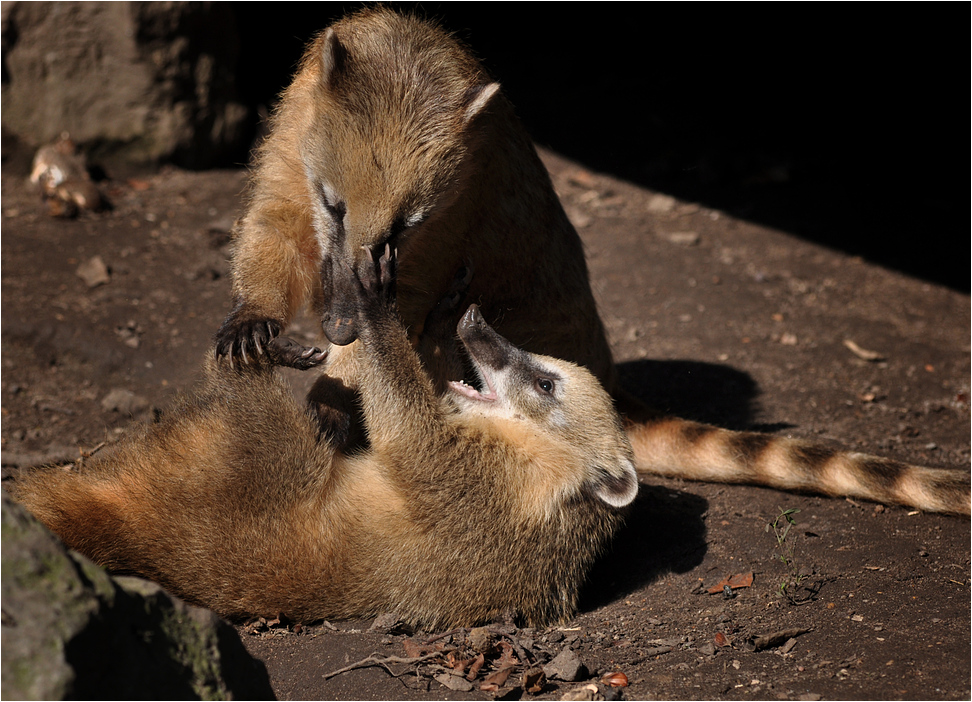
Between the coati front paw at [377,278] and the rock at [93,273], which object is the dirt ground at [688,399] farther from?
the coati front paw at [377,278]

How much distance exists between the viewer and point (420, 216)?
3.62 m

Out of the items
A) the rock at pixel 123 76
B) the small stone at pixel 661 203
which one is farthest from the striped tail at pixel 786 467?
the rock at pixel 123 76

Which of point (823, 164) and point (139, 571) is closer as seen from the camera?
point (139, 571)

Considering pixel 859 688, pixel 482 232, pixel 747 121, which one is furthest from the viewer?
pixel 747 121

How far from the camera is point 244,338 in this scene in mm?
3895

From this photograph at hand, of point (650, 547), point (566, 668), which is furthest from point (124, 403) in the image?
point (566, 668)

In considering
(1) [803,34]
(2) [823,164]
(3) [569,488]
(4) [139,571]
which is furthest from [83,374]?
(1) [803,34]

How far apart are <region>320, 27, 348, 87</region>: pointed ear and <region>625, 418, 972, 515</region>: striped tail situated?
2.52m

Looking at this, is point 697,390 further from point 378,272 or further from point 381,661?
point 381,661

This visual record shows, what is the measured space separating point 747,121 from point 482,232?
630 cm

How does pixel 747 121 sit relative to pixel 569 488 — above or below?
above

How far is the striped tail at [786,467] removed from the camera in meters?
4.27

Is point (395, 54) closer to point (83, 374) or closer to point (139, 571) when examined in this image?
point (139, 571)

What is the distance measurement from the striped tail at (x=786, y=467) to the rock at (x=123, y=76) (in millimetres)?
5484
